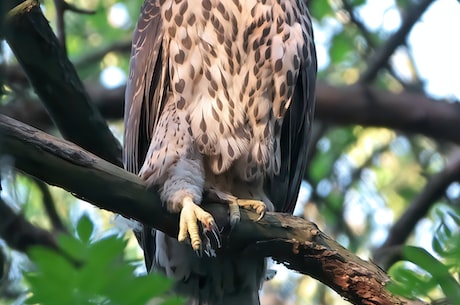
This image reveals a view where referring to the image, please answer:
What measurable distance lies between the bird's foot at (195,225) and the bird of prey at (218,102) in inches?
22.2

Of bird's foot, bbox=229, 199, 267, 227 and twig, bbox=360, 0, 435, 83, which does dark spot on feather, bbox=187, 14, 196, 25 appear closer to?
bird's foot, bbox=229, 199, 267, 227

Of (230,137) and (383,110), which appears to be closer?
(230,137)

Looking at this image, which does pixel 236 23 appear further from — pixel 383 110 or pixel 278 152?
pixel 383 110

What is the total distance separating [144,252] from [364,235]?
3443 mm

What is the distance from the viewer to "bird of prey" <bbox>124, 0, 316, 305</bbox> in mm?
3828

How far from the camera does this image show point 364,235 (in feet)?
23.8

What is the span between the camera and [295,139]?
14.2 feet

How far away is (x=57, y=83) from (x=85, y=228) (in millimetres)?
2051

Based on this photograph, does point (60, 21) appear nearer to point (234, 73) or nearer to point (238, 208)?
point (234, 73)

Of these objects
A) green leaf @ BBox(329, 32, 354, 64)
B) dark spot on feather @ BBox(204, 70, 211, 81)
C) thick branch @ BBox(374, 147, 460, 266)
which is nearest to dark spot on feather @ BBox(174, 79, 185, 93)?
dark spot on feather @ BBox(204, 70, 211, 81)

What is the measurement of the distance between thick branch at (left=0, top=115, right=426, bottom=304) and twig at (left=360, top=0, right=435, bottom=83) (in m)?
2.99

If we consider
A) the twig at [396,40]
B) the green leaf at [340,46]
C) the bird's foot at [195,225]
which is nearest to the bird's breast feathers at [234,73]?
the bird's foot at [195,225]

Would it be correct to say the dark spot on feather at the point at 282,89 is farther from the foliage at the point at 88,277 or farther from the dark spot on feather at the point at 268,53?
the foliage at the point at 88,277

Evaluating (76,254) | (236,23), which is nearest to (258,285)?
(236,23)
